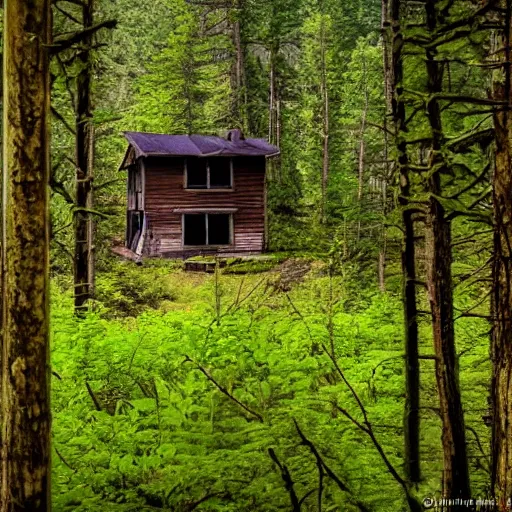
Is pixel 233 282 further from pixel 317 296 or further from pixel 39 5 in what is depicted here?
pixel 39 5

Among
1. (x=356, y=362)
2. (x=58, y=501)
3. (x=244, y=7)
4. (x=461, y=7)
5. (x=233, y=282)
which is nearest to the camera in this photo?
(x=461, y=7)

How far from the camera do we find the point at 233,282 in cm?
1237

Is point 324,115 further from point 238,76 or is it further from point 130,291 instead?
point 130,291

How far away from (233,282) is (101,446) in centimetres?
691

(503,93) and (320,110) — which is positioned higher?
(320,110)

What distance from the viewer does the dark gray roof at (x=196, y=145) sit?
14375mm

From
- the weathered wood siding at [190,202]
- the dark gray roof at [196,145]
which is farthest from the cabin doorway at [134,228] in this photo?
the dark gray roof at [196,145]

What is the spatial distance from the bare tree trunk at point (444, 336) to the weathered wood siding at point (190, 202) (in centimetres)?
970

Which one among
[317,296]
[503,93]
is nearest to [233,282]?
[317,296]

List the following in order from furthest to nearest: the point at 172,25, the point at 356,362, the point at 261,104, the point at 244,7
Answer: the point at 261,104, the point at 244,7, the point at 172,25, the point at 356,362

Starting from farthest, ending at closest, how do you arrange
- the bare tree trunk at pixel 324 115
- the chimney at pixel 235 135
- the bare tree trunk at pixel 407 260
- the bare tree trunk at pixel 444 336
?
the bare tree trunk at pixel 324 115 → the chimney at pixel 235 135 → the bare tree trunk at pixel 407 260 → the bare tree trunk at pixel 444 336

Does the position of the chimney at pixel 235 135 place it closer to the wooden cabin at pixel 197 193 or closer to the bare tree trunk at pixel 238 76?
the wooden cabin at pixel 197 193

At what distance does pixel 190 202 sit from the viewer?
14758 mm

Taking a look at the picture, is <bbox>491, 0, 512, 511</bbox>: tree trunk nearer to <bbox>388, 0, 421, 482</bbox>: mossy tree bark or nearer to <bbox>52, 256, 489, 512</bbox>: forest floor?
<bbox>52, 256, 489, 512</bbox>: forest floor
